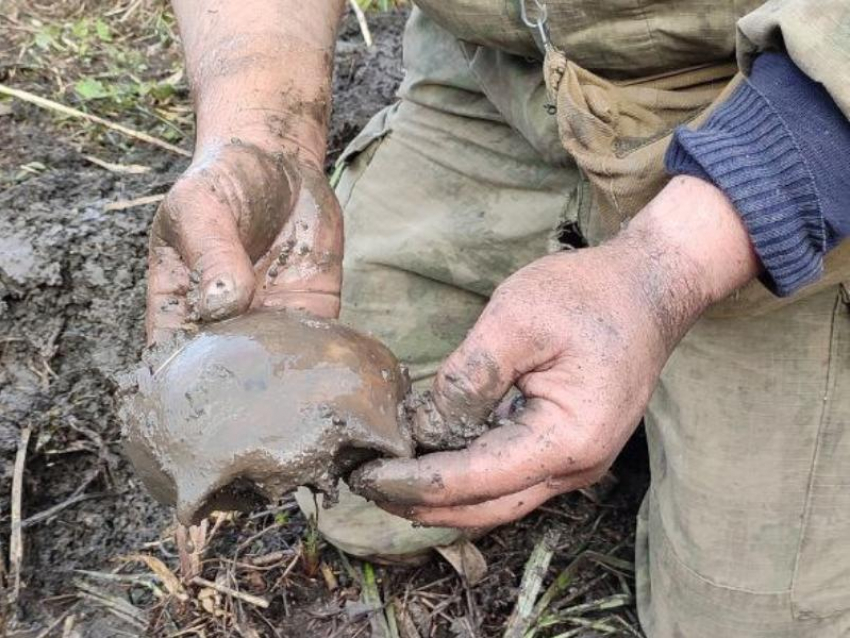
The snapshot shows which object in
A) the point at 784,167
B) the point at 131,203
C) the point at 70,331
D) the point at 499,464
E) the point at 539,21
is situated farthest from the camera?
the point at 131,203

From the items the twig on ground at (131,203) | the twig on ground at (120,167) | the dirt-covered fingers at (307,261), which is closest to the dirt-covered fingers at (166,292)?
the dirt-covered fingers at (307,261)

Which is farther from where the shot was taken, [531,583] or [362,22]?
[362,22]

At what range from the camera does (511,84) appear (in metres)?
2.31

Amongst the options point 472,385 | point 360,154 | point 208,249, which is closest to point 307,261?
point 208,249

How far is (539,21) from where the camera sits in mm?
1914

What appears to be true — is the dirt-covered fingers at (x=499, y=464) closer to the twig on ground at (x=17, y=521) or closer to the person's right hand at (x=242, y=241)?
the person's right hand at (x=242, y=241)

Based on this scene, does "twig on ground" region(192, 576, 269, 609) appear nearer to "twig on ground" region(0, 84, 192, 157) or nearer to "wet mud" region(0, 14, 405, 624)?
"wet mud" region(0, 14, 405, 624)

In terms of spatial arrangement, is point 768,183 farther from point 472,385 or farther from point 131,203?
point 131,203

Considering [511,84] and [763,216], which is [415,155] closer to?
[511,84]

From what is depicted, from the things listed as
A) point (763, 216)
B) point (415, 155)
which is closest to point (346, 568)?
point (415, 155)

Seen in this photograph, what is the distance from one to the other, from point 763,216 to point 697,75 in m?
0.54

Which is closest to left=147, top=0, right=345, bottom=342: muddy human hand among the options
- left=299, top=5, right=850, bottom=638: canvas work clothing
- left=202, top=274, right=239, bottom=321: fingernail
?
left=202, top=274, right=239, bottom=321: fingernail

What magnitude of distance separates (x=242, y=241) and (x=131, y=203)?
1264 millimetres

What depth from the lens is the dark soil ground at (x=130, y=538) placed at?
217 cm
